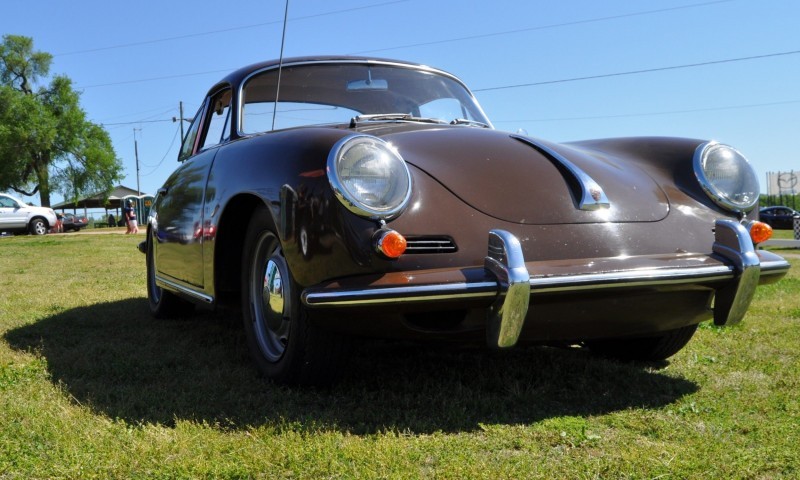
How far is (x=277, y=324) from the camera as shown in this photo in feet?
9.36

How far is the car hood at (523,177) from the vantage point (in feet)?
8.37

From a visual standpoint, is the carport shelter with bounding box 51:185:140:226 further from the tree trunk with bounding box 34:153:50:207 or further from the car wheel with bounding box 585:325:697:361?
the car wheel with bounding box 585:325:697:361

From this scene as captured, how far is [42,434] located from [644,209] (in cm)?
215

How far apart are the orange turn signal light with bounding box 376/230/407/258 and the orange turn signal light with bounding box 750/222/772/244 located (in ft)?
4.81

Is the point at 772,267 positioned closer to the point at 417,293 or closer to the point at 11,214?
the point at 417,293

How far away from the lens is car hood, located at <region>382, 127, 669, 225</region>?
100 inches

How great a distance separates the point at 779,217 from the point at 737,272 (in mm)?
33608

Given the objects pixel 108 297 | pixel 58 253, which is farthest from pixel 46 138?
pixel 108 297

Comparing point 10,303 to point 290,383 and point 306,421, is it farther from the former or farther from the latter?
point 306,421

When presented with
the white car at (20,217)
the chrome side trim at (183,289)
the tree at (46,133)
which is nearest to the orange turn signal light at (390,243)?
the chrome side trim at (183,289)

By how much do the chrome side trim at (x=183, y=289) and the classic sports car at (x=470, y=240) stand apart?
8 centimetres

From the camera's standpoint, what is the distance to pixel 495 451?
212 cm

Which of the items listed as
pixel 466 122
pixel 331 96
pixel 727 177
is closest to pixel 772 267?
pixel 727 177

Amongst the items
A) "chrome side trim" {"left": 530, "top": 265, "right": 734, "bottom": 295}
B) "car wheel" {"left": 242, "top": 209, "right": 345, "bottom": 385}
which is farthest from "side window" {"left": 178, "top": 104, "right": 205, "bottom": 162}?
"chrome side trim" {"left": 530, "top": 265, "right": 734, "bottom": 295}
